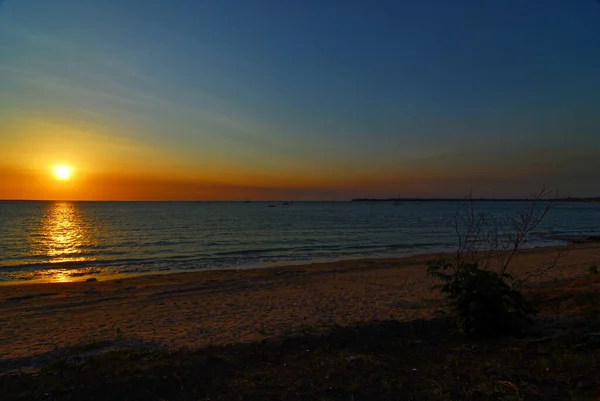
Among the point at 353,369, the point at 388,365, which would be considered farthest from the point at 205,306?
the point at 388,365

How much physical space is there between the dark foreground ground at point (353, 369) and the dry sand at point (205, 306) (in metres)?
1.40

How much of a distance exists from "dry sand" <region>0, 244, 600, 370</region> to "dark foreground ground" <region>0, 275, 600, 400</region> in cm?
140

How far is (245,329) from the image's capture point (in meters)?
9.41

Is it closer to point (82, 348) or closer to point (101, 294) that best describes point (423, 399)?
point (82, 348)

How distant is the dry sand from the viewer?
9.02m

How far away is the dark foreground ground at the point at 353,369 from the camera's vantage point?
5195 millimetres

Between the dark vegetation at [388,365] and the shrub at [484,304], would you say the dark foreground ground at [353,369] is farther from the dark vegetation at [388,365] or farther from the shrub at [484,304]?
the shrub at [484,304]

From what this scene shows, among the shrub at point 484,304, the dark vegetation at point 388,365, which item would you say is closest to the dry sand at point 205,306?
the dark vegetation at point 388,365

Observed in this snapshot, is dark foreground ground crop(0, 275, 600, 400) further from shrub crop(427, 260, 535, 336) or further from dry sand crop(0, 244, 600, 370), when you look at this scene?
dry sand crop(0, 244, 600, 370)

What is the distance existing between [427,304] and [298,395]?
703cm

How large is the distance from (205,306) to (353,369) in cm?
749

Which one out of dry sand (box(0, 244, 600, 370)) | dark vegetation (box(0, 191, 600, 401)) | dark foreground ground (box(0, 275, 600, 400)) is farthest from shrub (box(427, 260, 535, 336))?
dry sand (box(0, 244, 600, 370))

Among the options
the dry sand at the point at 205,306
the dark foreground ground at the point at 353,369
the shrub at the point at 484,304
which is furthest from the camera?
the dry sand at the point at 205,306

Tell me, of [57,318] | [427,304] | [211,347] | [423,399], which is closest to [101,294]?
[57,318]
